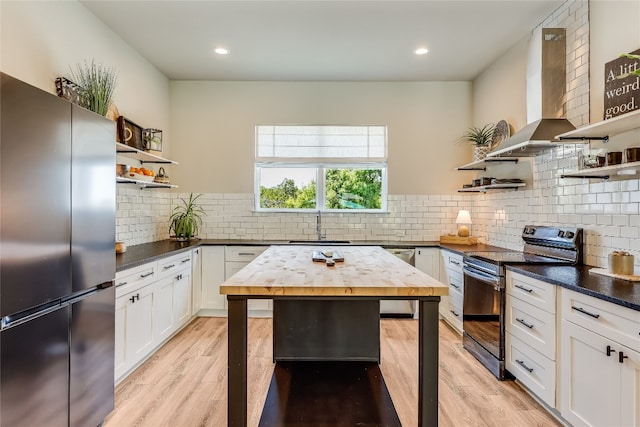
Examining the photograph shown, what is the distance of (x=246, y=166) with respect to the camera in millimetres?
4594

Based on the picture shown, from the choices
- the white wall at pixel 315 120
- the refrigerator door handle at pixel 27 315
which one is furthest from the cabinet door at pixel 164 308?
the white wall at pixel 315 120

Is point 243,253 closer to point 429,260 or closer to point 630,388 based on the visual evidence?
point 429,260

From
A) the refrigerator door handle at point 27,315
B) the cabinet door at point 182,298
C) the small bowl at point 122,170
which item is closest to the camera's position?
the refrigerator door handle at point 27,315

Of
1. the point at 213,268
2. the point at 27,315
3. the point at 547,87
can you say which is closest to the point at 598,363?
the point at 547,87

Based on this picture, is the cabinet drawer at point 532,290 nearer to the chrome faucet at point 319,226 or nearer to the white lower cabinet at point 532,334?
the white lower cabinet at point 532,334

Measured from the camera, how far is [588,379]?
6.00ft

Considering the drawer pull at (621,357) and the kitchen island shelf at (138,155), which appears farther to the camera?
the kitchen island shelf at (138,155)

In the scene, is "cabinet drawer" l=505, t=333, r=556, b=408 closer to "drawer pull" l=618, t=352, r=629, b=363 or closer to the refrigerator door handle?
"drawer pull" l=618, t=352, r=629, b=363

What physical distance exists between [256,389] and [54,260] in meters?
1.54

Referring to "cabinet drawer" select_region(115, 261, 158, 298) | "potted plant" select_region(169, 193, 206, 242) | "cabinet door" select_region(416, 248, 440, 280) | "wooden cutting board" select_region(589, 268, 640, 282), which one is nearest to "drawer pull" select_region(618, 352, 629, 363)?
"wooden cutting board" select_region(589, 268, 640, 282)

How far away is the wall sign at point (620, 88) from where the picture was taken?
84.3 inches

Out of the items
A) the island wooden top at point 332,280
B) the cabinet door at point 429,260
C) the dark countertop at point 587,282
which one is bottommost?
the cabinet door at point 429,260

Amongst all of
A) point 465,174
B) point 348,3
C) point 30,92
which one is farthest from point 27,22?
point 465,174

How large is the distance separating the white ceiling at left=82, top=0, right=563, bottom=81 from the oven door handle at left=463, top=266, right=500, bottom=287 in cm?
221
